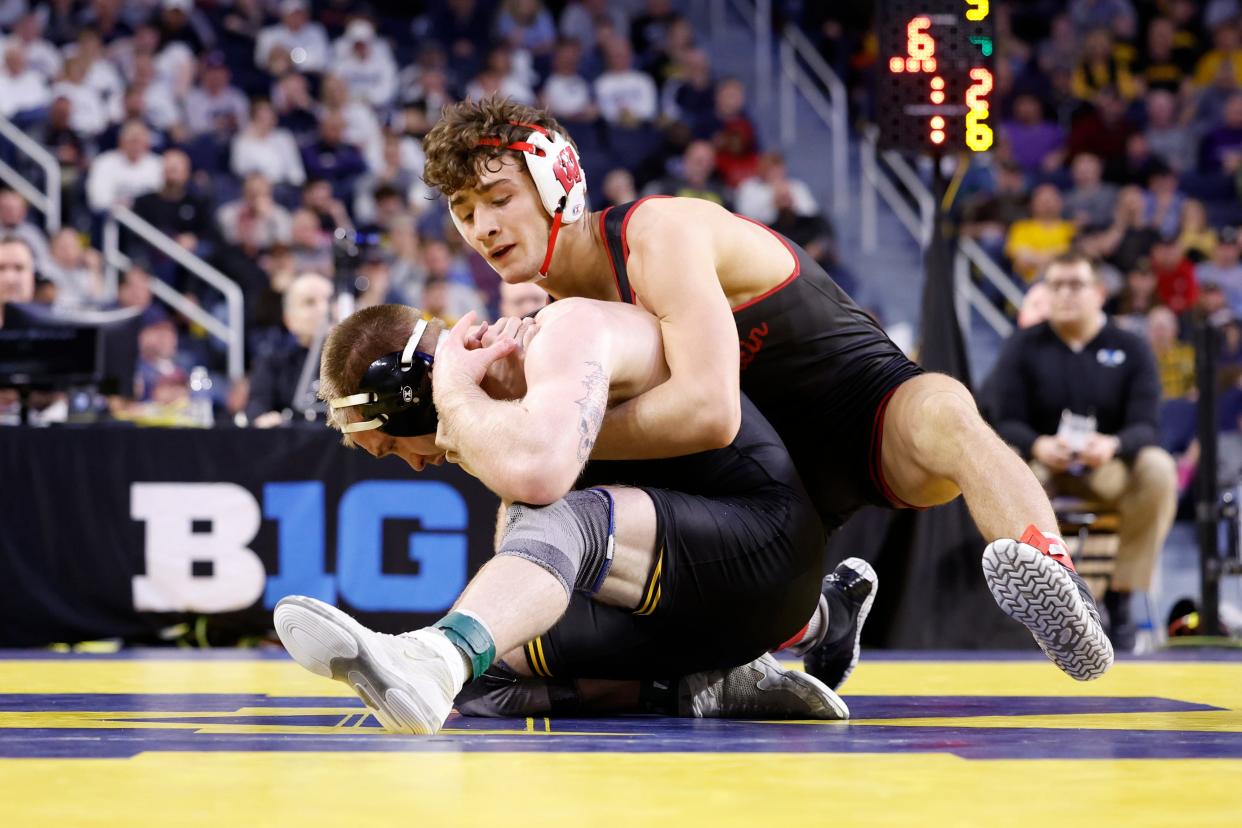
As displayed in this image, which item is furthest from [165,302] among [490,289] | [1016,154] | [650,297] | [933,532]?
[650,297]

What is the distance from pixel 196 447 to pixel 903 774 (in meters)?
4.06

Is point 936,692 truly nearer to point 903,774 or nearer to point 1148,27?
point 903,774

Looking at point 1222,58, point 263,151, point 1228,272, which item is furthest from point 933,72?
point 1222,58

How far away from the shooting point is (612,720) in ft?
9.61

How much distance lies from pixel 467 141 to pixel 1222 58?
34.4ft

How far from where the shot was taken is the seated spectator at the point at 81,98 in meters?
10.2

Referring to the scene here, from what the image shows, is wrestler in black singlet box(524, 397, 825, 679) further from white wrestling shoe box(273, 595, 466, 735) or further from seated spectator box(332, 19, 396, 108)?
seated spectator box(332, 19, 396, 108)

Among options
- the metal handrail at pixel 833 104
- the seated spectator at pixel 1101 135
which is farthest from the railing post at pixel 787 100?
the seated spectator at pixel 1101 135

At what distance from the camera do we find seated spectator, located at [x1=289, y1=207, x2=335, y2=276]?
930 centimetres

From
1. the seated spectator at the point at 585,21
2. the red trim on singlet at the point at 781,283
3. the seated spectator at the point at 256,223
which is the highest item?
the seated spectator at the point at 585,21

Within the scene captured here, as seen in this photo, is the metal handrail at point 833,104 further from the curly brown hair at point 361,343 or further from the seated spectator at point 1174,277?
the curly brown hair at point 361,343

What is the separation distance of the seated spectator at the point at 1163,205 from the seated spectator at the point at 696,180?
2.97 meters

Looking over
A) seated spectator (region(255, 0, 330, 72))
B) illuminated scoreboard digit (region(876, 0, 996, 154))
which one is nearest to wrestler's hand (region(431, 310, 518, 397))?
illuminated scoreboard digit (region(876, 0, 996, 154))

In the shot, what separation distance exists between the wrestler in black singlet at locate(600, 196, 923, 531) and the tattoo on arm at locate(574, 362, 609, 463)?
0.80m
